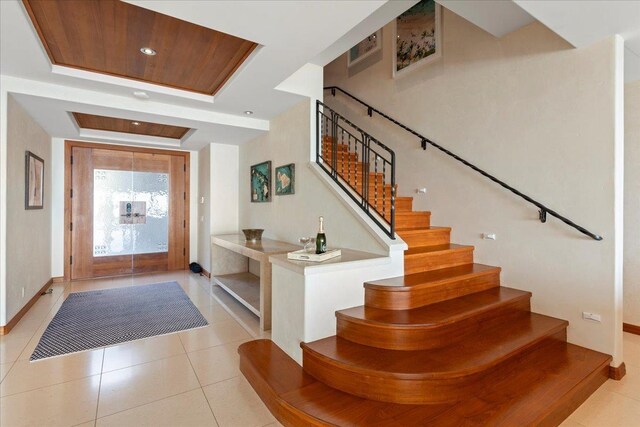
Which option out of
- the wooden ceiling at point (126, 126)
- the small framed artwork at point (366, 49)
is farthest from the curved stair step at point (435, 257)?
the wooden ceiling at point (126, 126)

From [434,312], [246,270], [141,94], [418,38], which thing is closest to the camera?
[434,312]

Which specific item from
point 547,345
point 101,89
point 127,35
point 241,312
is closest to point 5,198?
point 101,89

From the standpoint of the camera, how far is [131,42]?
2.76 meters

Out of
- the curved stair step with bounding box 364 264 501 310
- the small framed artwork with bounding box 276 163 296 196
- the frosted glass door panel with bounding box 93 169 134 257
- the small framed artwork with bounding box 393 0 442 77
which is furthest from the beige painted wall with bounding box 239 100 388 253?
the frosted glass door panel with bounding box 93 169 134 257

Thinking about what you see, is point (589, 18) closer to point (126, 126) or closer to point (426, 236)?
point (426, 236)

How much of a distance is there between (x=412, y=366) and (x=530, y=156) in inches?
92.0

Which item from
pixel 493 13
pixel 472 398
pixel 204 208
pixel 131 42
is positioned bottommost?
pixel 472 398

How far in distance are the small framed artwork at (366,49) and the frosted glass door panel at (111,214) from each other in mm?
4861

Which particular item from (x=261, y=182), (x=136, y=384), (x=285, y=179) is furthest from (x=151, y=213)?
(x=136, y=384)

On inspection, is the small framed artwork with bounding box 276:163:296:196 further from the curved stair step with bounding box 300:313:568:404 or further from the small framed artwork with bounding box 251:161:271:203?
the curved stair step with bounding box 300:313:568:404

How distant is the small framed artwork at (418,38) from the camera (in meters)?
3.98

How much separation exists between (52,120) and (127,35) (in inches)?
109

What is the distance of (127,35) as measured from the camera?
267 cm

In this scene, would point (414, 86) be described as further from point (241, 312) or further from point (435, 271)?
point (241, 312)
